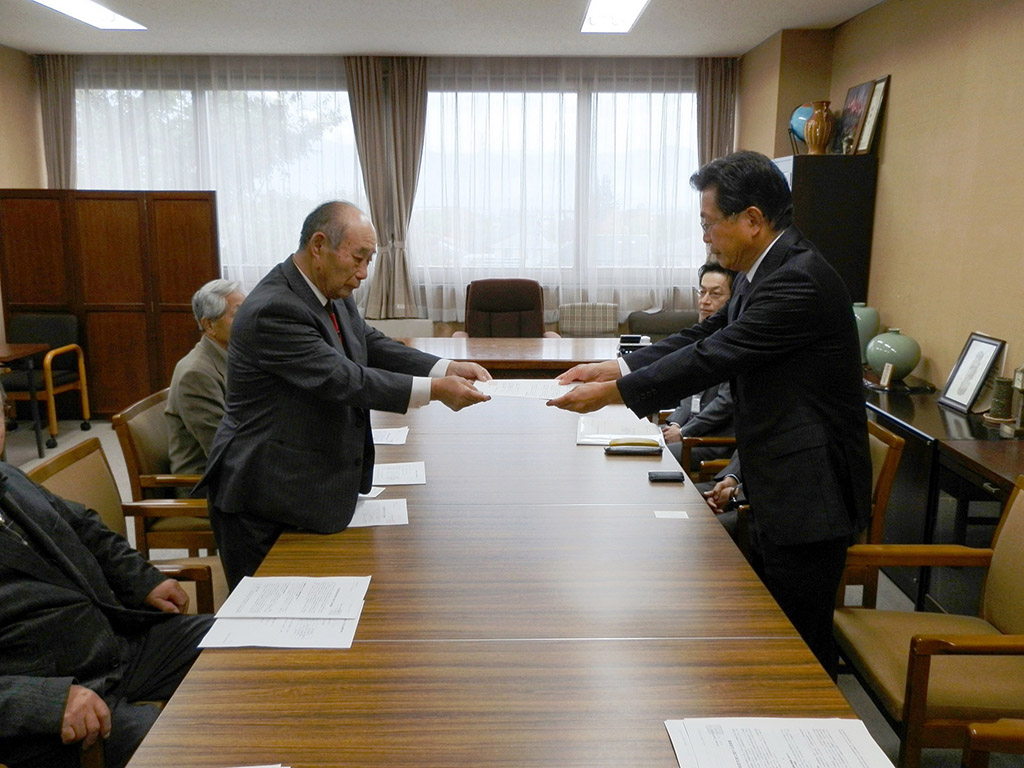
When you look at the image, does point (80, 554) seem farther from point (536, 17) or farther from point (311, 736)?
point (536, 17)

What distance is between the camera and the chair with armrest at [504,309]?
607 cm

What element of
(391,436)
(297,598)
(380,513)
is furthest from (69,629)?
(391,436)

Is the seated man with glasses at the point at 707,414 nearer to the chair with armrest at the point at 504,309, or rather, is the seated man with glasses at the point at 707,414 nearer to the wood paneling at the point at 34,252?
the chair with armrest at the point at 504,309

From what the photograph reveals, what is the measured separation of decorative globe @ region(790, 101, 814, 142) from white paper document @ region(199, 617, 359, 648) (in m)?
4.81

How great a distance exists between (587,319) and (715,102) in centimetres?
204

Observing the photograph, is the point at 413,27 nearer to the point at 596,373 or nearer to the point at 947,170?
the point at 947,170

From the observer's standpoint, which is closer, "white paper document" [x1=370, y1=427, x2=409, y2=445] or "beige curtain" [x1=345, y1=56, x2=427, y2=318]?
"white paper document" [x1=370, y1=427, x2=409, y2=445]

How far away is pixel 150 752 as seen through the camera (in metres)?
1.16

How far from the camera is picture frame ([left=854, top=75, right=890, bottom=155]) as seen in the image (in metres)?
4.77

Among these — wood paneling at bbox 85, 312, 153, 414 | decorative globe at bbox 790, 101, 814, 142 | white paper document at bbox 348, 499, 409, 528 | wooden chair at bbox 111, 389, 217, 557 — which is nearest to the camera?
white paper document at bbox 348, 499, 409, 528

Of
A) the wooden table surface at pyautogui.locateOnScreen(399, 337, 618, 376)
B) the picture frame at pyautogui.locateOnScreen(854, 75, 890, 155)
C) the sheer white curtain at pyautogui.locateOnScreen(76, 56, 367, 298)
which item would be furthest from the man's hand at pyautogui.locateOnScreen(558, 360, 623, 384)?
the sheer white curtain at pyautogui.locateOnScreen(76, 56, 367, 298)

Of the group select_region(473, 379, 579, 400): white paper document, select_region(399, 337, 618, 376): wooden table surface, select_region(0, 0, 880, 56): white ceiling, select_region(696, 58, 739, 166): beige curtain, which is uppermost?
select_region(0, 0, 880, 56): white ceiling

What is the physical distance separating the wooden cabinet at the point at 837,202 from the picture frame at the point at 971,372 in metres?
1.30

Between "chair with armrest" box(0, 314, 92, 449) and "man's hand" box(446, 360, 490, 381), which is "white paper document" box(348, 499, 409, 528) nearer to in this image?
"man's hand" box(446, 360, 490, 381)
